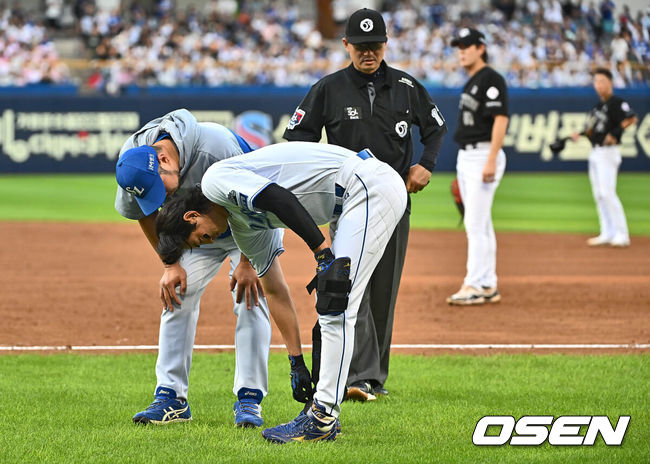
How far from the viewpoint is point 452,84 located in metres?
27.1

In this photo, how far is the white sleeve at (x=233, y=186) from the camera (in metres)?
4.43

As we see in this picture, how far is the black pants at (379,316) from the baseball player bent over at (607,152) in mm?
8534

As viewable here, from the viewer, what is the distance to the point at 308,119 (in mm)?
6188

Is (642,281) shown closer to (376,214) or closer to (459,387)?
(459,387)

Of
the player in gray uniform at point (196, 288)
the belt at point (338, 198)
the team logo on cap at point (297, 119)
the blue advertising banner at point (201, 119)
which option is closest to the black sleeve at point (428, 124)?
the team logo on cap at point (297, 119)

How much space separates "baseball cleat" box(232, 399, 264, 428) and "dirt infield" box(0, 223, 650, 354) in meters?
2.76

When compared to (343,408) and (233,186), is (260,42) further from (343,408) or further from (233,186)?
(233,186)

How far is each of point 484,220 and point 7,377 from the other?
4782 millimetres

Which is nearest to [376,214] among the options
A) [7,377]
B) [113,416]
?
[113,416]

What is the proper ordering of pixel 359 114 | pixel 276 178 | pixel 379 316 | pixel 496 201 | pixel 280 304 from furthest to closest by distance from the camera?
pixel 496 201, pixel 379 316, pixel 359 114, pixel 280 304, pixel 276 178

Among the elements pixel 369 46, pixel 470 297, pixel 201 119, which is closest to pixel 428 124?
pixel 369 46

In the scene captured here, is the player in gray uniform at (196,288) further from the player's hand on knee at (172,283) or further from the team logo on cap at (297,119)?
the team logo on cap at (297,119)

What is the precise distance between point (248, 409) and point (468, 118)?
5.02m

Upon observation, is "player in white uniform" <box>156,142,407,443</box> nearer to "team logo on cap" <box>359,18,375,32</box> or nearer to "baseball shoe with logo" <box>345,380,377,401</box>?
"baseball shoe with logo" <box>345,380,377,401</box>
